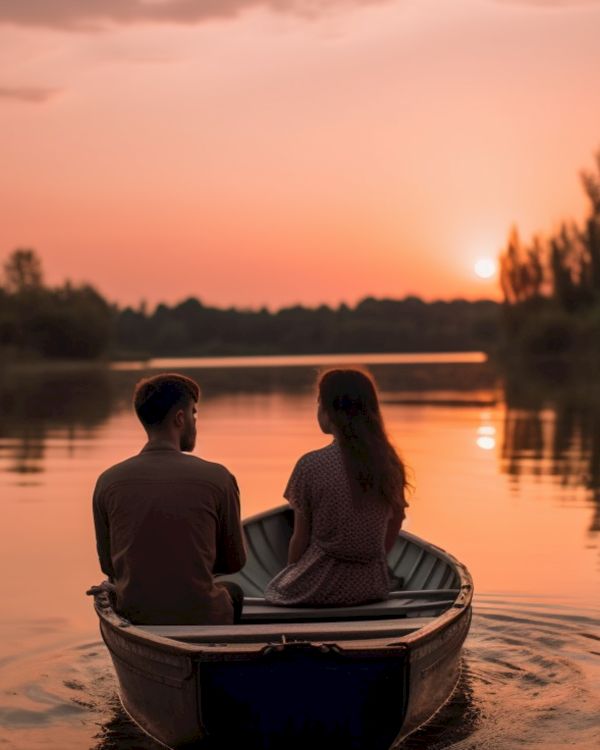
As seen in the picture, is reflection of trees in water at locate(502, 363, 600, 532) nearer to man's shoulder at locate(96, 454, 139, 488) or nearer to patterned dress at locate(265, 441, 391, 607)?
patterned dress at locate(265, 441, 391, 607)

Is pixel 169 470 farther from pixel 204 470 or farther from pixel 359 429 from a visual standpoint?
pixel 359 429

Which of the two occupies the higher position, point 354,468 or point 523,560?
point 354,468

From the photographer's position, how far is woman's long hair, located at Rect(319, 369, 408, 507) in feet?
21.9

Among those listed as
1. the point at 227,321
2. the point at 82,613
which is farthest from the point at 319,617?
the point at 227,321

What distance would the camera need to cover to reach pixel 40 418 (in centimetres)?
3153

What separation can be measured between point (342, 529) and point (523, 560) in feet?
16.2

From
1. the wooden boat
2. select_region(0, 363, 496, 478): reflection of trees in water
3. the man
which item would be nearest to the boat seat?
the wooden boat

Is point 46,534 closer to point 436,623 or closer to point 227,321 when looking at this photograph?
point 436,623

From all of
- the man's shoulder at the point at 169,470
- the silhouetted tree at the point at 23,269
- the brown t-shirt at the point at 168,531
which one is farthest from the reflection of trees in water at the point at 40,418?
the silhouetted tree at the point at 23,269

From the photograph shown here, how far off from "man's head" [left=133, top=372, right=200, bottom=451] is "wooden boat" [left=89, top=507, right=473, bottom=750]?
2.95ft

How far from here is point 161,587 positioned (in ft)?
20.3

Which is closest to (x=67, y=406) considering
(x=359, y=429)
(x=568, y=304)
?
(x=359, y=429)

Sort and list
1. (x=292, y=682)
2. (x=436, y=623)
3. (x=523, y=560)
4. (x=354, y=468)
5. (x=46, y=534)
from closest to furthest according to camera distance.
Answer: (x=292, y=682) < (x=436, y=623) < (x=354, y=468) < (x=523, y=560) < (x=46, y=534)

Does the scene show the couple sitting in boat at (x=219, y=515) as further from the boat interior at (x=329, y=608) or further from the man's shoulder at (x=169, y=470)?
the boat interior at (x=329, y=608)
